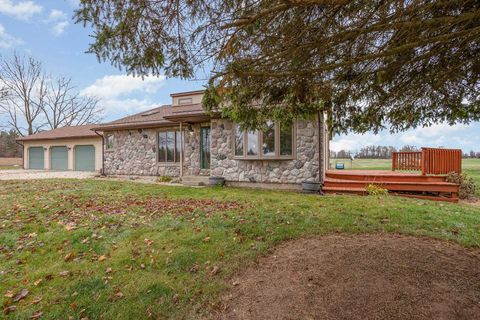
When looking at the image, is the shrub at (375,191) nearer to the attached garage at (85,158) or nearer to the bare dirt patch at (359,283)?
the bare dirt patch at (359,283)

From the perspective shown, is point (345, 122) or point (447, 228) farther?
point (447, 228)

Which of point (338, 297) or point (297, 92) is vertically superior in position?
point (297, 92)

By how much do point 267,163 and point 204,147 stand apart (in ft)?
11.3

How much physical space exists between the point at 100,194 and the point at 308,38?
759cm

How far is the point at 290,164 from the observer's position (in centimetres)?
940

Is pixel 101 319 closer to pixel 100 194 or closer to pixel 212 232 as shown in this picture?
pixel 212 232

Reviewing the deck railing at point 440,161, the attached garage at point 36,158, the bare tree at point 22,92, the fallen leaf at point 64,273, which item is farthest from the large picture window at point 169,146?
the bare tree at point 22,92

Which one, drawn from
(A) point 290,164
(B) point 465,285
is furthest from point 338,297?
(A) point 290,164

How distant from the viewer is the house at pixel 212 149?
30.3 feet

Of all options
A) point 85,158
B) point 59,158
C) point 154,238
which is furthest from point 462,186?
point 59,158

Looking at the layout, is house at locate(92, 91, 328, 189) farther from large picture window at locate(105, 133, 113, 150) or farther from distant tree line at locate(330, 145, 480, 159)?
distant tree line at locate(330, 145, 480, 159)

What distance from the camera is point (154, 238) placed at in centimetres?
444

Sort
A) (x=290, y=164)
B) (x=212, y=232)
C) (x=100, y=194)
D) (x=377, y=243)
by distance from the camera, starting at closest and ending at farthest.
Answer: (x=377, y=243), (x=212, y=232), (x=100, y=194), (x=290, y=164)

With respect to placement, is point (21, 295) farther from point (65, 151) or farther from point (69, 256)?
point (65, 151)
